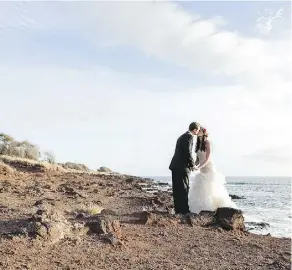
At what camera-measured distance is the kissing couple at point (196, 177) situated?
36.4 ft

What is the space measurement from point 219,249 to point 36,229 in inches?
135

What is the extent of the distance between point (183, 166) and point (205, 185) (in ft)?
2.93

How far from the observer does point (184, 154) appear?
36.5 ft

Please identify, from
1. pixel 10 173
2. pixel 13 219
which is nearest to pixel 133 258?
pixel 13 219

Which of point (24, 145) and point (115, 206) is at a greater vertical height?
point (24, 145)

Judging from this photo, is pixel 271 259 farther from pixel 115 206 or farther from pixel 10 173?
pixel 10 173

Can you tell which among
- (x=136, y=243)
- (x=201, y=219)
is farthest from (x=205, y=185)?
(x=136, y=243)

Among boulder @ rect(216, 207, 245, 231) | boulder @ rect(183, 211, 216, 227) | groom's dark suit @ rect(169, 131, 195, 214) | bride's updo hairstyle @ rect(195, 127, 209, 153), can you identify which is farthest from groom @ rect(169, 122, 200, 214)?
boulder @ rect(216, 207, 245, 231)

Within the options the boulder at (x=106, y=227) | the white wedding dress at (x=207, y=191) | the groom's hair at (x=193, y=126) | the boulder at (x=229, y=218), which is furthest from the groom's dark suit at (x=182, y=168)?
the boulder at (x=106, y=227)

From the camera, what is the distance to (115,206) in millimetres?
14867

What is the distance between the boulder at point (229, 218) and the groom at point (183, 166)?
999 mm

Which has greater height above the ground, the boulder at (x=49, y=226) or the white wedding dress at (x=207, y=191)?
the white wedding dress at (x=207, y=191)

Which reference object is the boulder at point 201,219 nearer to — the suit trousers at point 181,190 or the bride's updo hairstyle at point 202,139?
the suit trousers at point 181,190

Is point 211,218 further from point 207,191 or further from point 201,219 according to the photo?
point 207,191
